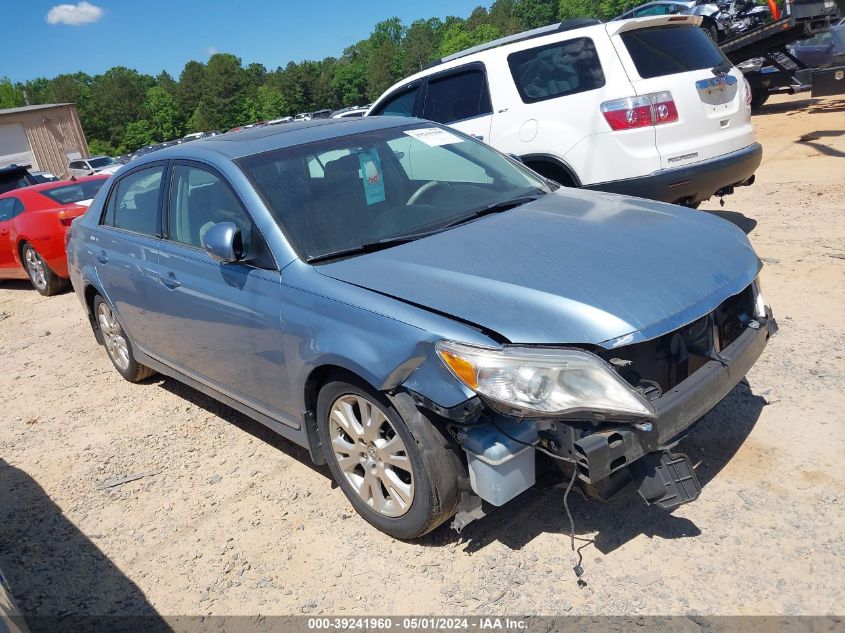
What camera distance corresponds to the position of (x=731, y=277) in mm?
2943

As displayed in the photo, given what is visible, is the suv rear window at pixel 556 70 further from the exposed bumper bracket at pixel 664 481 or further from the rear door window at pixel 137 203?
the exposed bumper bracket at pixel 664 481

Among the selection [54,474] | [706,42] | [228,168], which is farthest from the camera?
[706,42]

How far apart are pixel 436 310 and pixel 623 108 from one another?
12.2 feet

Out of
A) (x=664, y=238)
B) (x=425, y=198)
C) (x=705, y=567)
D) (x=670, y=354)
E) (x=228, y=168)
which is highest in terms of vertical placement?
(x=228, y=168)

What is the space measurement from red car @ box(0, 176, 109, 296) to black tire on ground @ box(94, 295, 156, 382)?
3.73 m

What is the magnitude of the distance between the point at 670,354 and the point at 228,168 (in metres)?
2.34

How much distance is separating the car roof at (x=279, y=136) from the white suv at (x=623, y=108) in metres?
2.06

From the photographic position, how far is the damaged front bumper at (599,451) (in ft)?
8.07

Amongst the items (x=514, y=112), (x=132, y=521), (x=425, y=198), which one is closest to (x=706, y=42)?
(x=514, y=112)

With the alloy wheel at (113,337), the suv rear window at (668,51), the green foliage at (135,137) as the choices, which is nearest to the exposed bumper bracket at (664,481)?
the alloy wheel at (113,337)

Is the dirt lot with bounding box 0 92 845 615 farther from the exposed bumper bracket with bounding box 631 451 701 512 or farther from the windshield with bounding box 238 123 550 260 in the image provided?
the windshield with bounding box 238 123 550 260

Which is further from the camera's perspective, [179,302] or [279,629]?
[179,302]

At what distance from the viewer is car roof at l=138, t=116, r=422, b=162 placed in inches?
151

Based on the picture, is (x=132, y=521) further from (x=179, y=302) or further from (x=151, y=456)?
(x=179, y=302)
